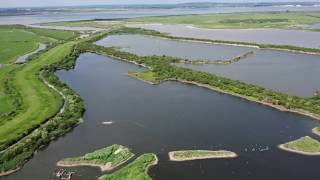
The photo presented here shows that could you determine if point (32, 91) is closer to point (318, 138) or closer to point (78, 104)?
point (78, 104)

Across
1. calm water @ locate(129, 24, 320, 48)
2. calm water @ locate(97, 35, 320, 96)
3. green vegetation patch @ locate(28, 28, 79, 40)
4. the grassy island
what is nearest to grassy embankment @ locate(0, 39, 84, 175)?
the grassy island

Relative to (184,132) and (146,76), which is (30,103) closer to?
(146,76)

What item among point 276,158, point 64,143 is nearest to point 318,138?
point 276,158

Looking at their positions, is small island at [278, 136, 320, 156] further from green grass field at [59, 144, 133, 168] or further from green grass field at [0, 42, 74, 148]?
green grass field at [0, 42, 74, 148]

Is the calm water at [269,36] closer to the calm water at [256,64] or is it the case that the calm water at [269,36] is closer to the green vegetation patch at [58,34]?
the calm water at [256,64]

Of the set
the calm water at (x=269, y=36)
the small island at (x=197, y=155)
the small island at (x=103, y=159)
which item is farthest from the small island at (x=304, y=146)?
the calm water at (x=269, y=36)
